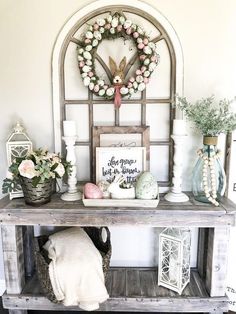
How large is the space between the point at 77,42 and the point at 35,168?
872mm

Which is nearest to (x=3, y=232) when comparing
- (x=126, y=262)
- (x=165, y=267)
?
(x=126, y=262)

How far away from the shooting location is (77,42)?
181cm

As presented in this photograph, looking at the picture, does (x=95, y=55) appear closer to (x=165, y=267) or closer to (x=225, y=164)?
(x=225, y=164)

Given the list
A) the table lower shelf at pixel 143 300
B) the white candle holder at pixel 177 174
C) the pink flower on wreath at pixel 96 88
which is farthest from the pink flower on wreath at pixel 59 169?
the table lower shelf at pixel 143 300

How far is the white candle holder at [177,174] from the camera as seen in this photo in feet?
5.68

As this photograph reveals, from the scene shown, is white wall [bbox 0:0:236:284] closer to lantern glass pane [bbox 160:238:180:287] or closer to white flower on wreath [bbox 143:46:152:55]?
white flower on wreath [bbox 143:46:152:55]

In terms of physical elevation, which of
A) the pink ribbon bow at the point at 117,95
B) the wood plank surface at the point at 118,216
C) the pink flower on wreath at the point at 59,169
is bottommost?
the wood plank surface at the point at 118,216

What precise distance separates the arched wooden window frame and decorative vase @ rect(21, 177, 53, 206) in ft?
1.12

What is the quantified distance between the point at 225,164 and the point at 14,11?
5.72ft

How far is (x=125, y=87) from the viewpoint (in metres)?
1.75

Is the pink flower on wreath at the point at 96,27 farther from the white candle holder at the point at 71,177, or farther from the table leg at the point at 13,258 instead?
the table leg at the point at 13,258

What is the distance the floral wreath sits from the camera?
172 centimetres

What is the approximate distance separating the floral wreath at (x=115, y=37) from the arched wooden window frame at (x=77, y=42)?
0.30 feet

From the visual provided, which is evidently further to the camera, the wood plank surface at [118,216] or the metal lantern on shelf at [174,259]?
the metal lantern on shelf at [174,259]
